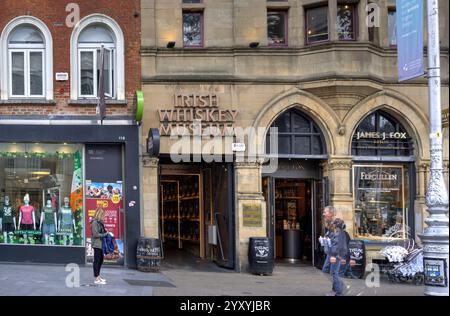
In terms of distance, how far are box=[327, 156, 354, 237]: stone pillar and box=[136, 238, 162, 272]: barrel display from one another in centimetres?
505

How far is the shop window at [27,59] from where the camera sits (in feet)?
57.5

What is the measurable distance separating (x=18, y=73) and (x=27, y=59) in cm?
46

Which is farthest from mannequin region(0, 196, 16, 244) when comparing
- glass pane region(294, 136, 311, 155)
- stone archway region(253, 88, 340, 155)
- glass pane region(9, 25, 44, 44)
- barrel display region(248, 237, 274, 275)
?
glass pane region(294, 136, 311, 155)

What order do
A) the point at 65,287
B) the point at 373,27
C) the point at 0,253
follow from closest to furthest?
the point at 65,287, the point at 0,253, the point at 373,27

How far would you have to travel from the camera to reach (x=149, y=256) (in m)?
16.3

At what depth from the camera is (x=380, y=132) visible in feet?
60.4

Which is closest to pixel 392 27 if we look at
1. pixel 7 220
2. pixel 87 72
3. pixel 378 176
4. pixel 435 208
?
pixel 378 176

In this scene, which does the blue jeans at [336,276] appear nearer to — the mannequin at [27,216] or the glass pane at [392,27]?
the glass pane at [392,27]

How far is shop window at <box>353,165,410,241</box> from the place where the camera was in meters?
18.3

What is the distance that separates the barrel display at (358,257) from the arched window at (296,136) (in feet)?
9.41

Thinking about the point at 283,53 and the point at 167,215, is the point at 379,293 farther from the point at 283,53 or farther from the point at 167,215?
the point at 167,215

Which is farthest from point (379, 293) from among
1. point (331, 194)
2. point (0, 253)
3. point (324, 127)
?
point (0, 253)

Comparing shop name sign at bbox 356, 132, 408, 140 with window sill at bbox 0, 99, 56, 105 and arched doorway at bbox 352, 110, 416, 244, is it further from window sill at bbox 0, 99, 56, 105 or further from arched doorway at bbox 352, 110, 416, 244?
window sill at bbox 0, 99, 56, 105

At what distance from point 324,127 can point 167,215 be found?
25.8ft
